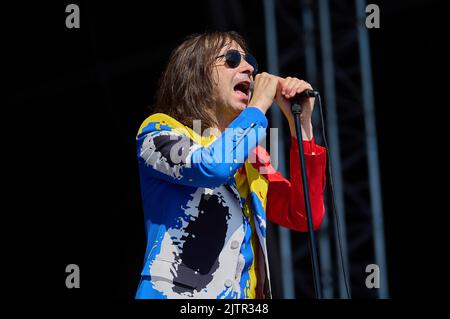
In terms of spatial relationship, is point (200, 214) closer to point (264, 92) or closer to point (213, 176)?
point (213, 176)

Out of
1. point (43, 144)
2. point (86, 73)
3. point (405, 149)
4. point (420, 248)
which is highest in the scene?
point (86, 73)

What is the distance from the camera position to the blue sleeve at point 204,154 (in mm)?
2213

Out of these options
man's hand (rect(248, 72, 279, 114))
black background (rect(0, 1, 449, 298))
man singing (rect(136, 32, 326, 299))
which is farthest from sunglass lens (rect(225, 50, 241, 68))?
black background (rect(0, 1, 449, 298))

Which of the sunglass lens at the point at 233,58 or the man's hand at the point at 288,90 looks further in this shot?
the sunglass lens at the point at 233,58

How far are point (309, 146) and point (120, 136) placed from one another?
3306 millimetres

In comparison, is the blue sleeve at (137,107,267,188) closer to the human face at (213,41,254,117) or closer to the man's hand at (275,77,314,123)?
the man's hand at (275,77,314,123)

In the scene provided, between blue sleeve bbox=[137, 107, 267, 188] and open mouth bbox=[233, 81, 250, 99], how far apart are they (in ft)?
0.84

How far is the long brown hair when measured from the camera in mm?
2570

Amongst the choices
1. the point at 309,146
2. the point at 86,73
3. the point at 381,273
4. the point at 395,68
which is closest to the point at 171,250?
the point at 309,146

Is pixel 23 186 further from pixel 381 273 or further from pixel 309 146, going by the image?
pixel 309 146

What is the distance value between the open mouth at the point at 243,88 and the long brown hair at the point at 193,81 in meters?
0.08

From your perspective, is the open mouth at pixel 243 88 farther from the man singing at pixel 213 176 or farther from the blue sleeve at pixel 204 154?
the blue sleeve at pixel 204 154

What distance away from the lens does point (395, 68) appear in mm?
6117

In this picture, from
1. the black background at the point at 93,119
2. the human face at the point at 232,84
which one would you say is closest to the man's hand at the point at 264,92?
the human face at the point at 232,84
